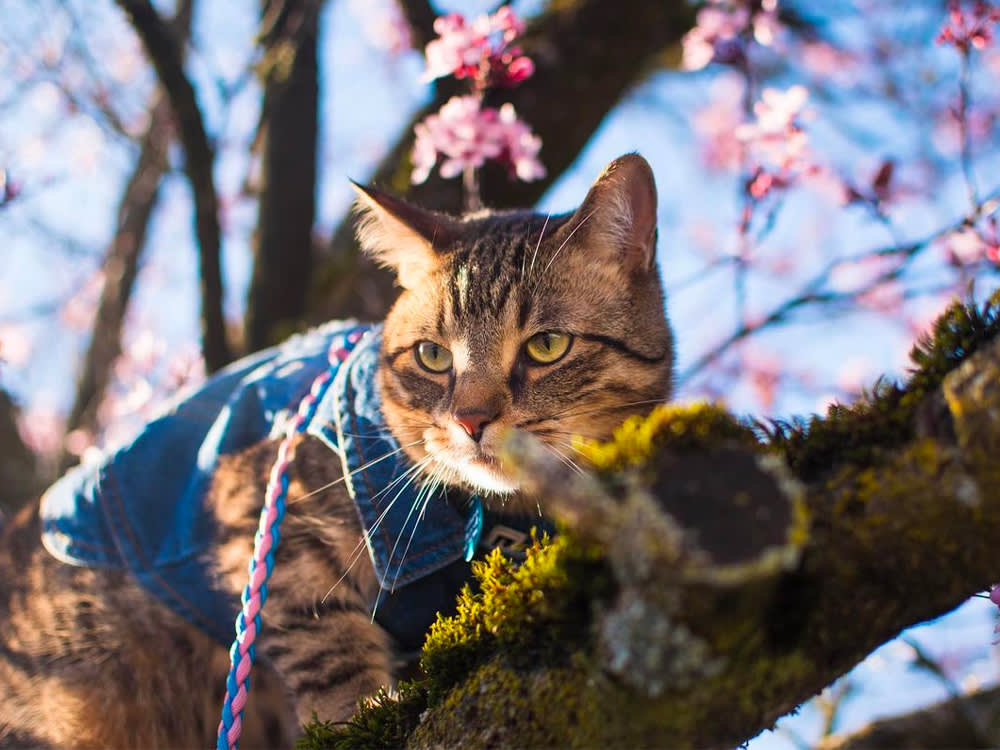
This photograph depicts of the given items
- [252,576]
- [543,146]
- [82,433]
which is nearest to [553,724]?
[252,576]

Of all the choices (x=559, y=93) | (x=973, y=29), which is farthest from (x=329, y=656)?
(x=973, y=29)

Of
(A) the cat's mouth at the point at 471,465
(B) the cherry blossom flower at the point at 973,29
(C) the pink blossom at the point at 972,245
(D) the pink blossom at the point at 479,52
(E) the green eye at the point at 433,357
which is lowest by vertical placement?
(C) the pink blossom at the point at 972,245

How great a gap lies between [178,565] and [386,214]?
1115 millimetres

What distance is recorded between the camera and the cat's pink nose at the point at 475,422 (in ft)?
5.67

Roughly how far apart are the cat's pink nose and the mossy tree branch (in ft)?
2.11

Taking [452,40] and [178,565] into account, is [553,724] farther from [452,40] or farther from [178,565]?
[452,40]

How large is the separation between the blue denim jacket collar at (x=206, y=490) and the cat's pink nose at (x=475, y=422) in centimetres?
22

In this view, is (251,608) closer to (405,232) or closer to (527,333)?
(527,333)

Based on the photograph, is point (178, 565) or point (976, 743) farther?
point (178, 565)

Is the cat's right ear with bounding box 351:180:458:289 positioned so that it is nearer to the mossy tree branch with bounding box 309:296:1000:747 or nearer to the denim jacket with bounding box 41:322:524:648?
the denim jacket with bounding box 41:322:524:648

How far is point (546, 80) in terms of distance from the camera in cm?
320

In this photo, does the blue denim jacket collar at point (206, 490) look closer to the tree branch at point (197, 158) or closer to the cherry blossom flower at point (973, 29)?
the tree branch at point (197, 158)

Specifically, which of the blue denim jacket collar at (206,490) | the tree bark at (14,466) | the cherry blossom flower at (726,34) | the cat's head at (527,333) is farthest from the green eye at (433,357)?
the tree bark at (14,466)

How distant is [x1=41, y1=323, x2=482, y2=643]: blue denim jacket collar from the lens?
184cm
